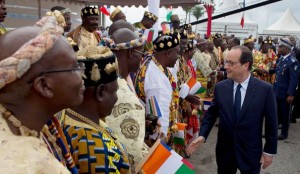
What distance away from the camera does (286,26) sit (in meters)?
25.9

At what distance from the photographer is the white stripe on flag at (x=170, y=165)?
6.48ft

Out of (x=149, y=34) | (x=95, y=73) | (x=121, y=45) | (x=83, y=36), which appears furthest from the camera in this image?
(x=83, y=36)

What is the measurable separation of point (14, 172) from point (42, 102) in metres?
0.30

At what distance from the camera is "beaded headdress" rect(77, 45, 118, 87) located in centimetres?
181

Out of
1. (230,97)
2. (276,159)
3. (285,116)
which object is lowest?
(276,159)

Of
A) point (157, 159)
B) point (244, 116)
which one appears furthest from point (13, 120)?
point (244, 116)

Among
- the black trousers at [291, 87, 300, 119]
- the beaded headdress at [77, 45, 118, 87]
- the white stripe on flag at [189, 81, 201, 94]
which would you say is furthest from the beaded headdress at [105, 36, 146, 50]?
the black trousers at [291, 87, 300, 119]

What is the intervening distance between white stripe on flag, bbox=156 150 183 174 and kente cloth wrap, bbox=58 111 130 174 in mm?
321

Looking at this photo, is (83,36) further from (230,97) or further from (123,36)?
(230,97)

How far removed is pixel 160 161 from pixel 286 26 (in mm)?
26501

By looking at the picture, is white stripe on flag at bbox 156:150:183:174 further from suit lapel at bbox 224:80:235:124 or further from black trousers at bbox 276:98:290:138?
black trousers at bbox 276:98:290:138

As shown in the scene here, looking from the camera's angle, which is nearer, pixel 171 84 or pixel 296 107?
pixel 171 84

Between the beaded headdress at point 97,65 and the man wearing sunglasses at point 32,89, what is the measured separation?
0.53m

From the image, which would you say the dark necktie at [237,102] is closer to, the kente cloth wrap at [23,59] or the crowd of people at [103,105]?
the crowd of people at [103,105]
